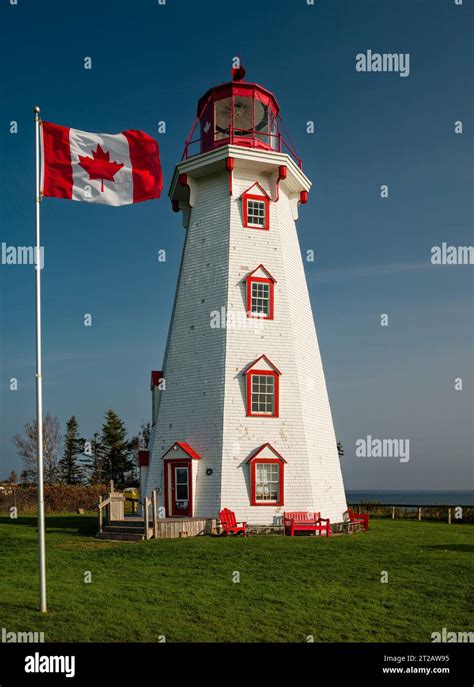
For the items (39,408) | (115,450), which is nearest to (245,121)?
(39,408)

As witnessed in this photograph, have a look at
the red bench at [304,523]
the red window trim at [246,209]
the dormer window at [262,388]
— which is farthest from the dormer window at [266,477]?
the red window trim at [246,209]

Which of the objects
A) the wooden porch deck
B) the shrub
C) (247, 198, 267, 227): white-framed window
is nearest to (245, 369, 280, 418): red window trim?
the wooden porch deck

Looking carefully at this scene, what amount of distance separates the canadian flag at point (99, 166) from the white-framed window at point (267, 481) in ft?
40.6

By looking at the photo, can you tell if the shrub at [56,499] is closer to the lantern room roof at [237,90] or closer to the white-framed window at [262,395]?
the white-framed window at [262,395]

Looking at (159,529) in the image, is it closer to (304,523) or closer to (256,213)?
(304,523)

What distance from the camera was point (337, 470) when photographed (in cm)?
2588

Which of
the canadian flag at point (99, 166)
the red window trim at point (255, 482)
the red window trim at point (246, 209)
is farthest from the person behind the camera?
the red window trim at point (246, 209)

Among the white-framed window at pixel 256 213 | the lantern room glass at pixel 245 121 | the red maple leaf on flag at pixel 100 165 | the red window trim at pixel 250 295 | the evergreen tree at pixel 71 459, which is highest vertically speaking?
the lantern room glass at pixel 245 121

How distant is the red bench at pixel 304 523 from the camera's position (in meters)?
22.0

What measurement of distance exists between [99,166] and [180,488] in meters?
14.0

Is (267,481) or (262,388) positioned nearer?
(267,481)

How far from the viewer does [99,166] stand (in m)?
13.4

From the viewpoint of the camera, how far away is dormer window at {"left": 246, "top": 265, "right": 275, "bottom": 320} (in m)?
24.6
